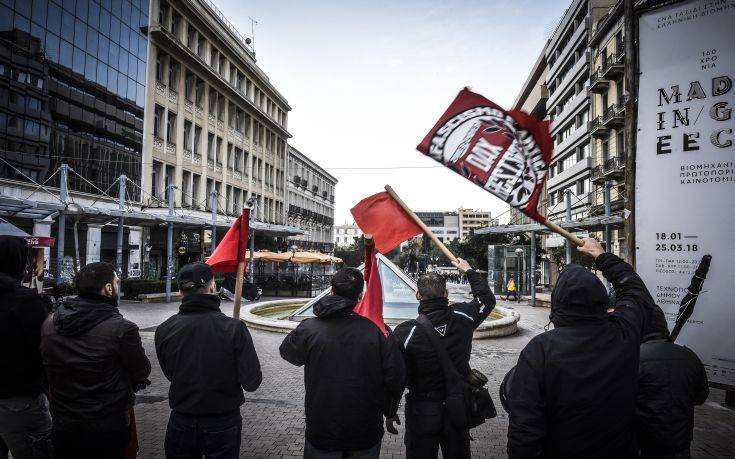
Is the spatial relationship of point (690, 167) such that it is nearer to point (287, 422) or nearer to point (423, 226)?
point (423, 226)

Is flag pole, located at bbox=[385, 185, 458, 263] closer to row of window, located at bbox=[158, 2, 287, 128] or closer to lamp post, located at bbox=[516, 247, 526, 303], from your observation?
lamp post, located at bbox=[516, 247, 526, 303]

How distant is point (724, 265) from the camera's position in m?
3.24

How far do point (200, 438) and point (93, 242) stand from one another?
87.8 feet

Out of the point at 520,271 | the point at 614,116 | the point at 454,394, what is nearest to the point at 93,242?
the point at 520,271

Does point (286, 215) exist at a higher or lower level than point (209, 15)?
lower

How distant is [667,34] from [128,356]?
4311 mm

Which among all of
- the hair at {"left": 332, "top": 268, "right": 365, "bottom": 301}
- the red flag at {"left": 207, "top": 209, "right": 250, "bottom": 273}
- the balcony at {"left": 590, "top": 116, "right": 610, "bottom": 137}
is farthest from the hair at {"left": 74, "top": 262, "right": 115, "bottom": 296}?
the balcony at {"left": 590, "top": 116, "right": 610, "bottom": 137}

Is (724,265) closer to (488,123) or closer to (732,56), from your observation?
(732,56)

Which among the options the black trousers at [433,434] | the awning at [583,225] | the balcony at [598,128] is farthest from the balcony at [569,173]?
the black trousers at [433,434]

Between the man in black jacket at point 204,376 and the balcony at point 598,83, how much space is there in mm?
33199

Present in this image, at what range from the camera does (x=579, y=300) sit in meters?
2.47

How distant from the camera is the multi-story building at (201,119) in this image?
30.3 meters

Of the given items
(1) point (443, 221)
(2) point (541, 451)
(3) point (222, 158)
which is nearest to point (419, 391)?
(2) point (541, 451)

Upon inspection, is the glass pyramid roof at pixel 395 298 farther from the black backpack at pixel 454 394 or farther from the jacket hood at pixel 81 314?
the jacket hood at pixel 81 314
